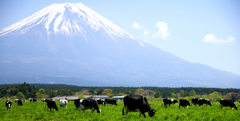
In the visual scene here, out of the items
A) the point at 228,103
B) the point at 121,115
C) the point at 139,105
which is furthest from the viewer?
the point at 228,103

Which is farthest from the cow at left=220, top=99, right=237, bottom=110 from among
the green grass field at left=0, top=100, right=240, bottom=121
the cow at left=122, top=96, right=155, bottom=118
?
the cow at left=122, top=96, right=155, bottom=118

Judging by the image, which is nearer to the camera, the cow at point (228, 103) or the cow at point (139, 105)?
the cow at point (139, 105)

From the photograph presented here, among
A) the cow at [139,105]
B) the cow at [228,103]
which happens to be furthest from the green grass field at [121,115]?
the cow at [228,103]

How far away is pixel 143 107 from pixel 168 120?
2285 millimetres

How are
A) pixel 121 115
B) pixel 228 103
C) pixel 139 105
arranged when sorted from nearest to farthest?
pixel 139 105 → pixel 121 115 → pixel 228 103

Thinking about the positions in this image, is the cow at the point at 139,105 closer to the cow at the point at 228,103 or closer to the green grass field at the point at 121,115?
the green grass field at the point at 121,115

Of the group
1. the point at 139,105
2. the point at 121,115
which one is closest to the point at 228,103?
the point at 121,115

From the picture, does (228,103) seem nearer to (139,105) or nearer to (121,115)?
(121,115)

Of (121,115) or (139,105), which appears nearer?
(139,105)

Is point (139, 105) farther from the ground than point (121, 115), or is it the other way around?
point (139, 105)

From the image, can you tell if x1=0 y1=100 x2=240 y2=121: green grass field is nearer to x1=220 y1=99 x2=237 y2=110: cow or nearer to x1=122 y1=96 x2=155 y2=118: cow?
x1=122 y1=96 x2=155 y2=118: cow

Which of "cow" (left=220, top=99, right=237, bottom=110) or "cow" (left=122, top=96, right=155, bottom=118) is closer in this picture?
"cow" (left=122, top=96, right=155, bottom=118)

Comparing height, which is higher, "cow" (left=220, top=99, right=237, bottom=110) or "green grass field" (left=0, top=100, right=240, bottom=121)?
"cow" (left=220, top=99, right=237, bottom=110)

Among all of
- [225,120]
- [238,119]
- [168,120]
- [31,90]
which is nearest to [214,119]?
[225,120]
